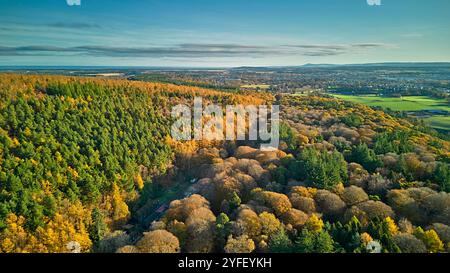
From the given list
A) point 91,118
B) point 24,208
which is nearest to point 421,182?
point 24,208

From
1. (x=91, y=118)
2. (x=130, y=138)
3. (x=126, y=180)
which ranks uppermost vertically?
(x=91, y=118)

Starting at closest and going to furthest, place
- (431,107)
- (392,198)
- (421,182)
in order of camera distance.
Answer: (392,198) → (421,182) → (431,107)

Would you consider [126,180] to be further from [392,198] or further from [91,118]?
[392,198]
